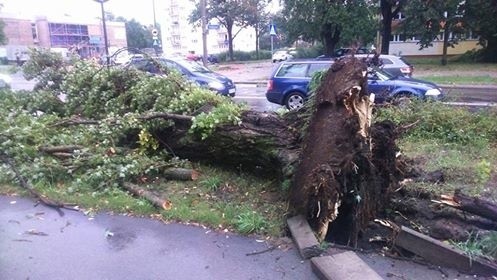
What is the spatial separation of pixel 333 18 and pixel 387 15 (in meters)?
4.90

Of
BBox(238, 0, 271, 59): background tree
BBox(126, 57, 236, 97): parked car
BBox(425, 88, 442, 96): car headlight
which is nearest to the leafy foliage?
BBox(126, 57, 236, 97): parked car

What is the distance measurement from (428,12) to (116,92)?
26648 millimetres

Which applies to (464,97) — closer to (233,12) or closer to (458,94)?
(458,94)

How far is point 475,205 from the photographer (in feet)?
12.8

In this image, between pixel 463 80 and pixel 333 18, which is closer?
pixel 463 80

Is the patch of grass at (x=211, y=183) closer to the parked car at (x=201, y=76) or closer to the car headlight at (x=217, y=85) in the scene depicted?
the parked car at (x=201, y=76)

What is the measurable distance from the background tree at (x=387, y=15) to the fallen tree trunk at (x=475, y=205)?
28496 mm

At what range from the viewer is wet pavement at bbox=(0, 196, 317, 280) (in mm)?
3738

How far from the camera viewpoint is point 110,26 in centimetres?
8894

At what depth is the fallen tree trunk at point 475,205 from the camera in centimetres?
386

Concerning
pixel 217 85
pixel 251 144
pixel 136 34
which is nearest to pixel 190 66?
pixel 217 85

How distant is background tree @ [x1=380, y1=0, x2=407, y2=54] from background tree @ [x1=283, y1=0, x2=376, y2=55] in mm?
919

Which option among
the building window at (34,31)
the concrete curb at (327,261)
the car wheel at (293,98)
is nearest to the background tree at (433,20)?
the car wheel at (293,98)

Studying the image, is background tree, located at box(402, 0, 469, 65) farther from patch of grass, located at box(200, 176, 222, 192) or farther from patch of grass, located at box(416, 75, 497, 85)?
patch of grass, located at box(200, 176, 222, 192)
